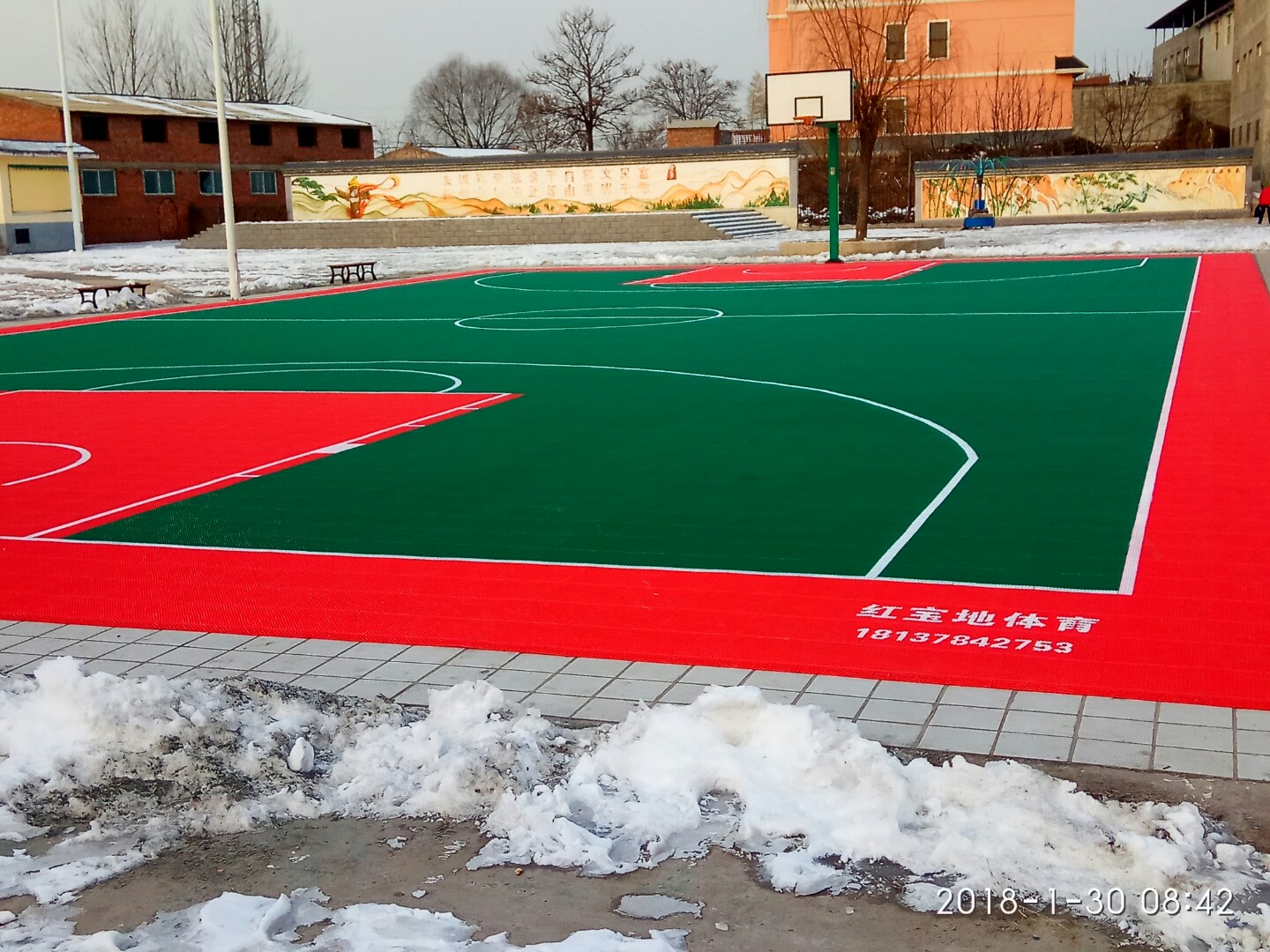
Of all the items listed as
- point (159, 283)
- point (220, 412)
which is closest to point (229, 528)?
point (220, 412)

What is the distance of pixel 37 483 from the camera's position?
32.7 feet

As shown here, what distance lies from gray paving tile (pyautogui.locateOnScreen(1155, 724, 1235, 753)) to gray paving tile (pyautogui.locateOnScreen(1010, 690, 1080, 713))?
0.33 metres

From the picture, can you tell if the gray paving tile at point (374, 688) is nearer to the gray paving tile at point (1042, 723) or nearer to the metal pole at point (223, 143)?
the gray paving tile at point (1042, 723)

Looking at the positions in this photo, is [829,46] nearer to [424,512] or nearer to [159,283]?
[159,283]

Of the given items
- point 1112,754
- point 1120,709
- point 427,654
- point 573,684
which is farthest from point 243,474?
point 1112,754

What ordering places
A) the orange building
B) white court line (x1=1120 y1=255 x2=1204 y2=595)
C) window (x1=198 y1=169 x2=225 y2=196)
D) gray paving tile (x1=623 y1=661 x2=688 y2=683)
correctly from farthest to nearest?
1. the orange building
2. window (x1=198 y1=169 x2=225 y2=196)
3. white court line (x1=1120 y1=255 x2=1204 y2=595)
4. gray paving tile (x1=623 y1=661 x2=688 y2=683)

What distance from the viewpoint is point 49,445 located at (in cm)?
1152

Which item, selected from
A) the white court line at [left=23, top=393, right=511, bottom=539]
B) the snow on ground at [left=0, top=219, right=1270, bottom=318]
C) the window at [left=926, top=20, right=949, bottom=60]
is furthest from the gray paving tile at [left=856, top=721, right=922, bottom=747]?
the window at [left=926, top=20, right=949, bottom=60]

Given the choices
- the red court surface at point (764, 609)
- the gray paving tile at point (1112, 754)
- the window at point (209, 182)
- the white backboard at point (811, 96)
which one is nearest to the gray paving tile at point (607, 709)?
the red court surface at point (764, 609)

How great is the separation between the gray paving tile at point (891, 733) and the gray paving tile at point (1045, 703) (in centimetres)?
44

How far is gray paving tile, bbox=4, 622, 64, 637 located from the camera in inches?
259

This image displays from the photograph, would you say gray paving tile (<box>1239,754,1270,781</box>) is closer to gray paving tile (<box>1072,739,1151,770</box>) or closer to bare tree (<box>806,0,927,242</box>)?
gray paving tile (<box>1072,739,1151,770</box>)

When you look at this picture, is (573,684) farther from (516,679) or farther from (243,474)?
(243,474)

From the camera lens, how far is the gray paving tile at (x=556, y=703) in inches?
209
